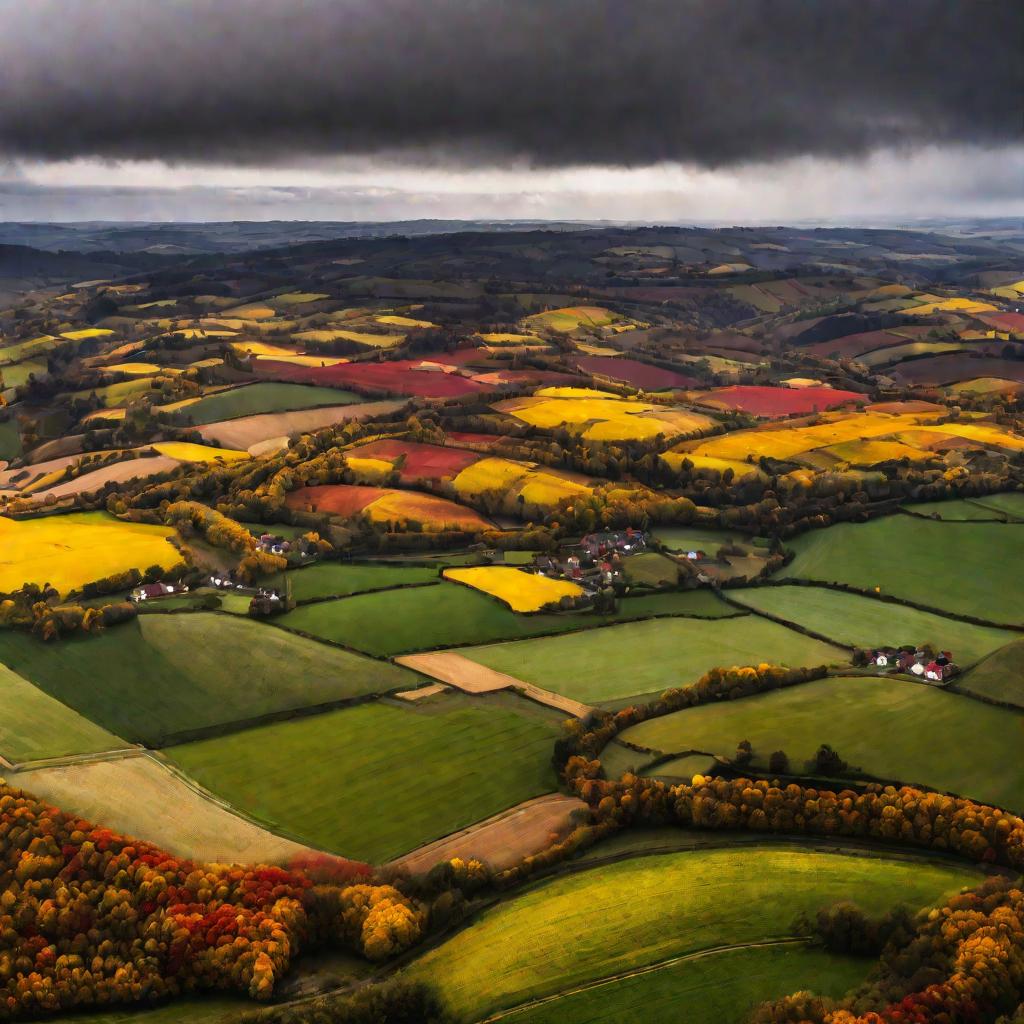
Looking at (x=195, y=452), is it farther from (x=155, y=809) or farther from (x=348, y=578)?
(x=155, y=809)

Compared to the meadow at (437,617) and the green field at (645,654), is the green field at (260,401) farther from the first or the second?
the green field at (645,654)

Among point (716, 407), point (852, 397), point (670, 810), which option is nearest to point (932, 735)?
point (670, 810)

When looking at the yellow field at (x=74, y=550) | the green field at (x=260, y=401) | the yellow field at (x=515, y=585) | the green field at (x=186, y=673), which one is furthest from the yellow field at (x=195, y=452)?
the green field at (x=186, y=673)

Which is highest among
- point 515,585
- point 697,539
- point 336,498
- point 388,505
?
point 336,498

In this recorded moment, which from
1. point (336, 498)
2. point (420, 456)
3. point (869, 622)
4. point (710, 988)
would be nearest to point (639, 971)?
point (710, 988)

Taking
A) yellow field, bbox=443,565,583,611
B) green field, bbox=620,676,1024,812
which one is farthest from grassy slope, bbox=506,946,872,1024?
yellow field, bbox=443,565,583,611

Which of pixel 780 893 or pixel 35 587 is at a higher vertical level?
pixel 35 587

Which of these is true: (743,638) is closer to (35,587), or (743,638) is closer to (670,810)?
(670,810)

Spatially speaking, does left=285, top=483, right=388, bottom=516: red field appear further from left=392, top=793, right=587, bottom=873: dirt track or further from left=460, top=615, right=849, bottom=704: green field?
left=392, top=793, right=587, bottom=873: dirt track
